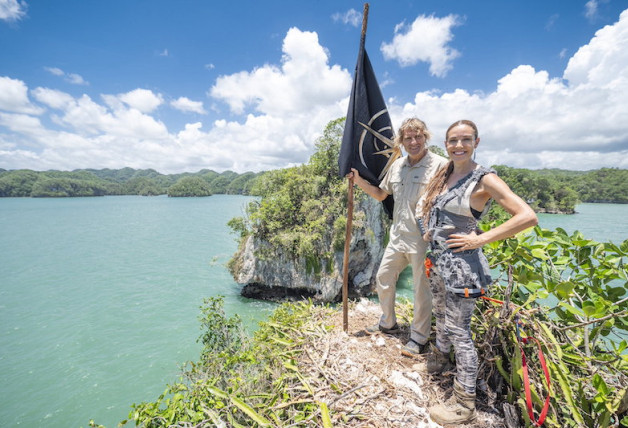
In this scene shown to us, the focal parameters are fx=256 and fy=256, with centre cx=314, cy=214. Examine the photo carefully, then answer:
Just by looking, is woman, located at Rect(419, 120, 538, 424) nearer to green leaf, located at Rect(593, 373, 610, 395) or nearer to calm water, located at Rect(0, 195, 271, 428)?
green leaf, located at Rect(593, 373, 610, 395)

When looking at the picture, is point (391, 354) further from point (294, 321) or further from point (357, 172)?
point (357, 172)

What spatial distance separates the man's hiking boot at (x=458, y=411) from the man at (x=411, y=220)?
74 cm

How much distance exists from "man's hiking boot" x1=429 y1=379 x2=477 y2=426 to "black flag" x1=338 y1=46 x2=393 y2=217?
2015 millimetres

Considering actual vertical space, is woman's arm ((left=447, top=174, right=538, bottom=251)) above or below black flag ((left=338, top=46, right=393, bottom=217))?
below

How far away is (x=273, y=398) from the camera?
251 centimetres

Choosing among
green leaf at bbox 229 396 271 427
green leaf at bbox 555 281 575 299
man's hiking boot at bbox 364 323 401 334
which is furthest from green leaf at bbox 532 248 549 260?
green leaf at bbox 229 396 271 427

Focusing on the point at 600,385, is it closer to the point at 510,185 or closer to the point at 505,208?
the point at 505,208

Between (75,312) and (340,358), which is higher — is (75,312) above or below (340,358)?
below

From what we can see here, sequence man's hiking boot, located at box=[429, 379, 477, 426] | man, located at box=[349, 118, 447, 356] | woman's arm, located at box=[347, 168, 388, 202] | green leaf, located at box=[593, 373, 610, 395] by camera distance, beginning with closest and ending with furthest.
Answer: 1. green leaf, located at box=[593, 373, 610, 395]
2. man's hiking boot, located at box=[429, 379, 477, 426]
3. man, located at box=[349, 118, 447, 356]
4. woman's arm, located at box=[347, 168, 388, 202]

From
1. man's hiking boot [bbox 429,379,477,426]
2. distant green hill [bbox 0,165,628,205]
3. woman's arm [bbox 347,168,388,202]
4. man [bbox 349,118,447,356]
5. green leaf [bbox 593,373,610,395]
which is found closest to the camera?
green leaf [bbox 593,373,610,395]

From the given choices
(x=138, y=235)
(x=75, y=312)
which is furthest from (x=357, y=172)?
(x=138, y=235)

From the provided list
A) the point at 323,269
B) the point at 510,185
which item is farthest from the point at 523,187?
the point at 323,269

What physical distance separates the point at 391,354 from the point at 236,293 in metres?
16.0

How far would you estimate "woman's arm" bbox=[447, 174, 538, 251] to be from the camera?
1.79 m
